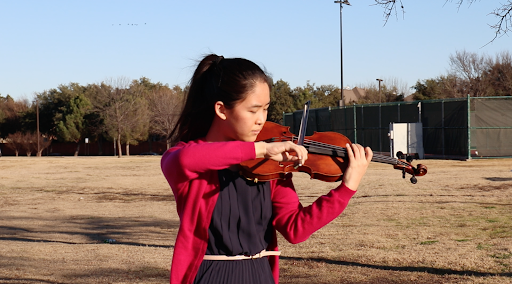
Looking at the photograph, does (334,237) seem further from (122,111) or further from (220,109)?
(122,111)

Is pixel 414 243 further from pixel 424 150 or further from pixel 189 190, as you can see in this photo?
pixel 424 150

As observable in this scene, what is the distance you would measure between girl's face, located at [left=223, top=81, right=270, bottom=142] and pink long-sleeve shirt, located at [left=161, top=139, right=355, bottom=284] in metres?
0.19

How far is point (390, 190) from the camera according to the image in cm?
1580

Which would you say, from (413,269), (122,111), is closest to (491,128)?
(413,269)

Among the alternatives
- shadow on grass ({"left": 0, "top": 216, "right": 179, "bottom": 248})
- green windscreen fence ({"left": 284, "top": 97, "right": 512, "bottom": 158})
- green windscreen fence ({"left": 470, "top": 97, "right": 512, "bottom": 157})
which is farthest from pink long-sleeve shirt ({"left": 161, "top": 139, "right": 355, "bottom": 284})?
green windscreen fence ({"left": 470, "top": 97, "right": 512, "bottom": 157})

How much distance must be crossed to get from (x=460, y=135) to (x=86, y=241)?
21.4 m

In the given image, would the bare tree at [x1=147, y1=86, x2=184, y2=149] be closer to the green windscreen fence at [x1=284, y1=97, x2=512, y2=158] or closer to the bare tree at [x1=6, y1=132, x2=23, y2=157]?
the bare tree at [x1=6, y1=132, x2=23, y2=157]

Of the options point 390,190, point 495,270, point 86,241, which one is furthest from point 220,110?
point 390,190

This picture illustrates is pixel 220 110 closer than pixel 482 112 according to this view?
Yes

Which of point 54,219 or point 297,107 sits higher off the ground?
point 297,107

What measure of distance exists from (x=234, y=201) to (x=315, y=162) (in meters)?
0.52

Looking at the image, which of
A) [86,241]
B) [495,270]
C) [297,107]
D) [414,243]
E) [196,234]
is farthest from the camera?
[297,107]

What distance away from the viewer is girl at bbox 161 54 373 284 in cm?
234

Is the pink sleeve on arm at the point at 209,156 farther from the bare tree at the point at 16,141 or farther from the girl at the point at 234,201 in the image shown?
the bare tree at the point at 16,141
